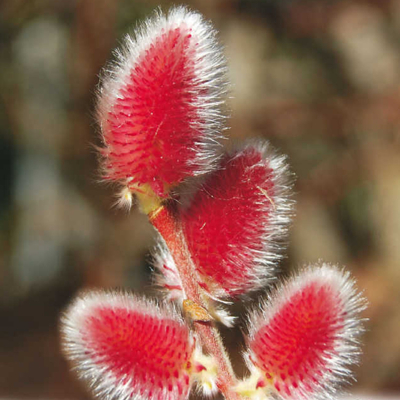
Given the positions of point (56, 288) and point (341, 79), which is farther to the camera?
point (56, 288)

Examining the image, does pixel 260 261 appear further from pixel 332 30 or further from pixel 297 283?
pixel 332 30

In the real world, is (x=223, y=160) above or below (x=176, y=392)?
above

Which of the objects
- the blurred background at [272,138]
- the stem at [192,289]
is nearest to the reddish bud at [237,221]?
the stem at [192,289]

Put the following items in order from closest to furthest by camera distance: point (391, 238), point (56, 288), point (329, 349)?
1. point (329, 349)
2. point (391, 238)
3. point (56, 288)

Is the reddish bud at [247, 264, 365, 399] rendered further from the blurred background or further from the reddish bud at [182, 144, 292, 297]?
the blurred background

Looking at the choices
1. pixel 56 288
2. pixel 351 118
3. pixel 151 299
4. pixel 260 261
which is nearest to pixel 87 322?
pixel 151 299

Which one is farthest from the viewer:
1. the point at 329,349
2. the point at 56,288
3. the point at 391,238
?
the point at 56,288

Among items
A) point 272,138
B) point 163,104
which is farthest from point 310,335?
point 272,138
